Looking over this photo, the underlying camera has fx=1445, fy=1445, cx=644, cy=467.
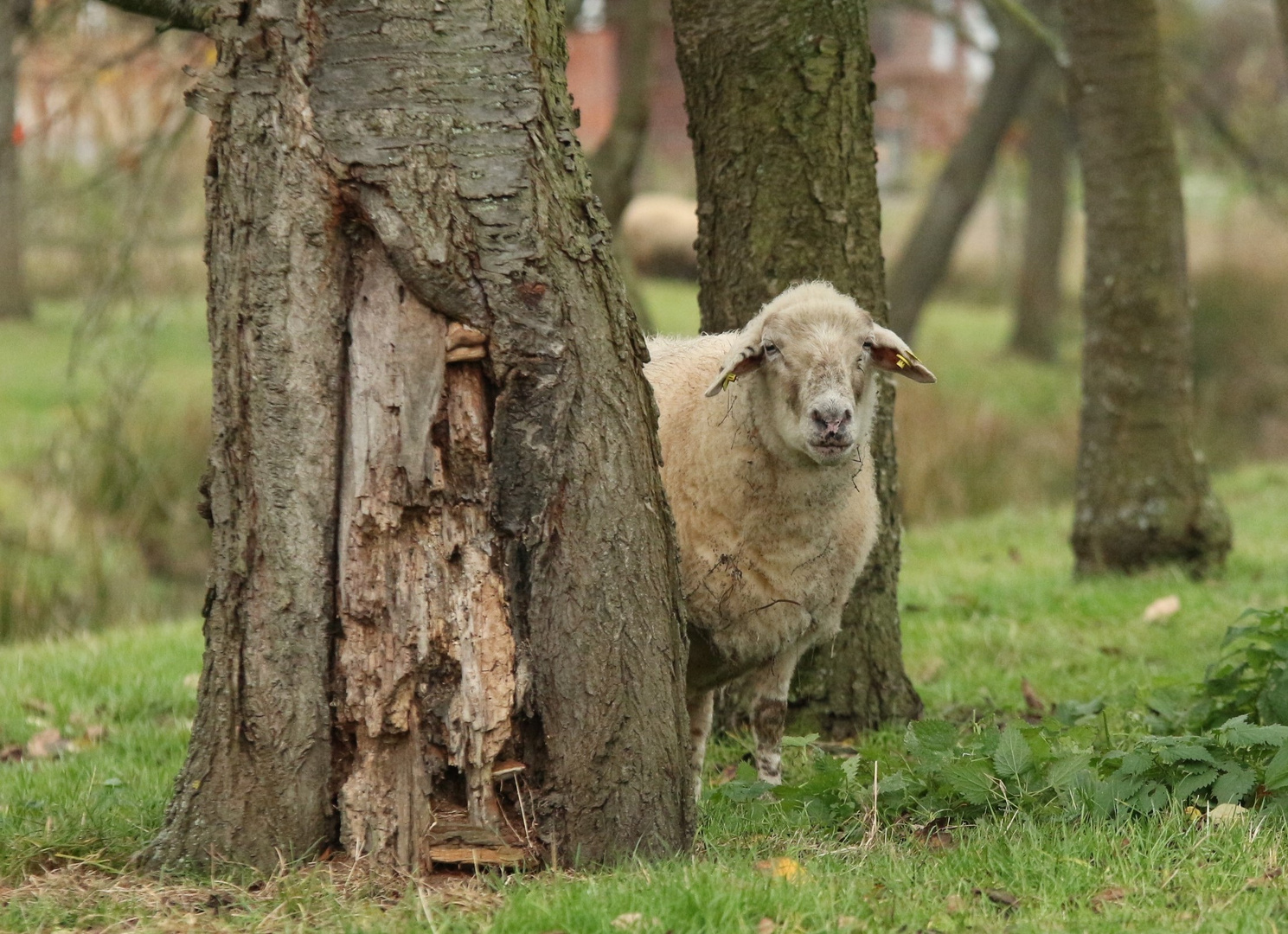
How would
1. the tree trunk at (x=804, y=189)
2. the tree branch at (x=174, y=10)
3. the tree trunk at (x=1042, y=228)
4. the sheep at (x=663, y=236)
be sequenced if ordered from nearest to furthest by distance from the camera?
the tree branch at (x=174, y=10), the tree trunk at (x=804, y=189), the tree trunk at (x=1042, y=228), the sheep at (x=663, y=236)

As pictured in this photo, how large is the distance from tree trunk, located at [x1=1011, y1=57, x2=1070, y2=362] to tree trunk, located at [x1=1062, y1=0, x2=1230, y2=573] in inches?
421

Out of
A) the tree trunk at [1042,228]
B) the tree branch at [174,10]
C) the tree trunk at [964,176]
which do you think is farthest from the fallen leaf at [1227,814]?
the tree trunk at [1042,228]

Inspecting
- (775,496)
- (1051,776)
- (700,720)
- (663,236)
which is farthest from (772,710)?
(663,236)

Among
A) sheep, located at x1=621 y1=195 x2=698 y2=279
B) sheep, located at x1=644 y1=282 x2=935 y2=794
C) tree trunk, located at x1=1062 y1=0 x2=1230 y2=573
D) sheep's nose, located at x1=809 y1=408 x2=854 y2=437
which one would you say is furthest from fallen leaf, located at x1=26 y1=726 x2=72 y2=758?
sheep, located at x1=621 y1=195 x2=698 y2=279

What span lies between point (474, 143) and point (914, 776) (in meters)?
2.03

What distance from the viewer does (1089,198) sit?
779 cm

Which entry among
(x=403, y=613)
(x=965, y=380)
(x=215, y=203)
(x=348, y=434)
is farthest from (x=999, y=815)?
(x=965, y=380)

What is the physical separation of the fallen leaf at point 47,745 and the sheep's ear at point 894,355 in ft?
9.97

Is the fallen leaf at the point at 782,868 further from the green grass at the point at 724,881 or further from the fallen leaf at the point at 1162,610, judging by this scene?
the fallen leaf at the point at 1162,610

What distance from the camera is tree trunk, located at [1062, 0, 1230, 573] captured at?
760cm

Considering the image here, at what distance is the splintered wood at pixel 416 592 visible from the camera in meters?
3.29

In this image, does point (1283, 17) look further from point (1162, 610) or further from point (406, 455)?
point (406, 455)

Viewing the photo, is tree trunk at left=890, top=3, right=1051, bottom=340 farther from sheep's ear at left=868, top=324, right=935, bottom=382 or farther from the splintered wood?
the splintered wood

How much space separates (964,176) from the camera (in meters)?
12.8
